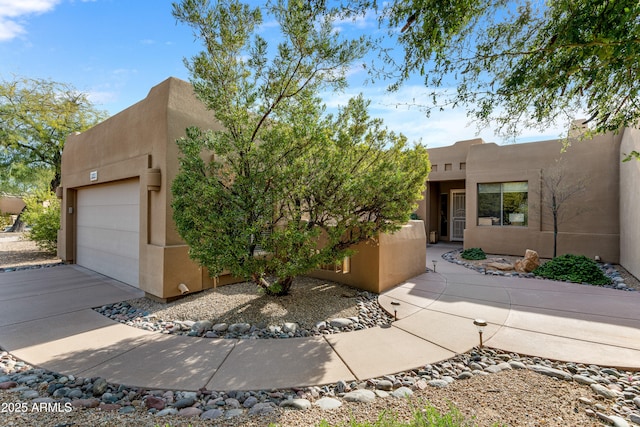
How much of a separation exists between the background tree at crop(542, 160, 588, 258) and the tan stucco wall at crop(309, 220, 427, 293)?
5974 millimetres

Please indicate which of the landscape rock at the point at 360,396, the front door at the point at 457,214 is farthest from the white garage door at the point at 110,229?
the front door at the point at 457,214

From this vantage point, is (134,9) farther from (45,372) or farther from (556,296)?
(556,296)

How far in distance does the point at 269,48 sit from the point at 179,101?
8.08 feet

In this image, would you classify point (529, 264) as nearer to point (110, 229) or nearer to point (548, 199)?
point (548, 199)

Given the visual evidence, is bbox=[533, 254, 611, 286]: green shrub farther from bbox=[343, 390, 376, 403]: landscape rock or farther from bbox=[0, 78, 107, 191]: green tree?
bbox=[0, 78, 107, 191]: green tree

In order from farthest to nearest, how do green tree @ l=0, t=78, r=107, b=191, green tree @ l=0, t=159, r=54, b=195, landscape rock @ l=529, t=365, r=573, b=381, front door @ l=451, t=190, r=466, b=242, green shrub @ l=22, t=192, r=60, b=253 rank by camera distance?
green tree @ l=0, t=159, r=54, b=195 → green tree @ l=0, t=78, r=107, b=191 → front door @ l=451, t=190, r=466, b=242 → green shrub @ l=22, t=192, r=60, b=253 → landscape rock @ l=529, t=365, r=573, b=381

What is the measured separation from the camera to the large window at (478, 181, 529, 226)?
10.8 meters

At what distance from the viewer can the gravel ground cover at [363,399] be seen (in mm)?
2406

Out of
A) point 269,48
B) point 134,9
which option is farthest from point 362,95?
point 134,9

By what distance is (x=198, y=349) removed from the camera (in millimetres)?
3744

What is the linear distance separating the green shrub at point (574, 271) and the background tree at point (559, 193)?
1.99 m

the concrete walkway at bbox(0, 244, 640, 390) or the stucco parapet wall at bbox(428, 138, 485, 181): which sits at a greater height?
the stucco parapet wall at bbox(428, 138, 485, 181)

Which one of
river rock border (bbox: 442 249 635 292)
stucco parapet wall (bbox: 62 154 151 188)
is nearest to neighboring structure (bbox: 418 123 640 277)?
river rock border (bbox: 442 249 635 292)

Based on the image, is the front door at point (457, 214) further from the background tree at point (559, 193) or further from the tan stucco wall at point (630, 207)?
the tan stucco wall at point (630, 207)
